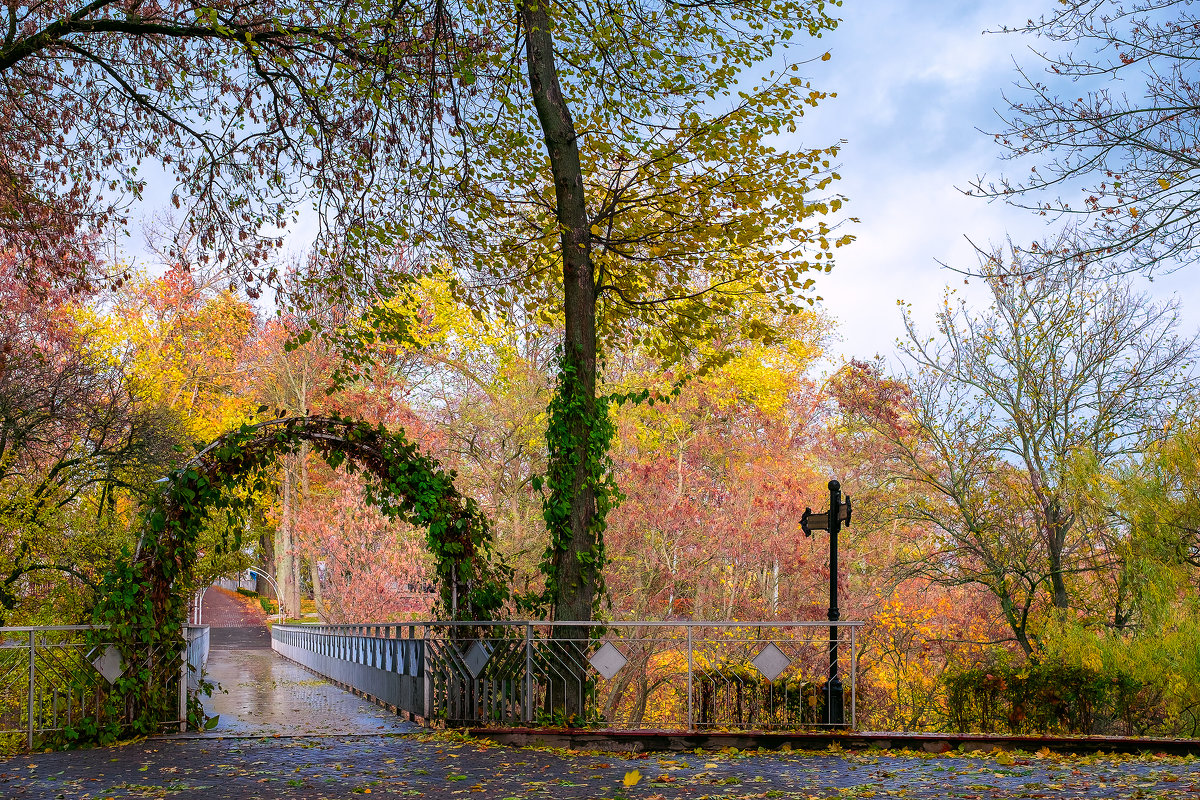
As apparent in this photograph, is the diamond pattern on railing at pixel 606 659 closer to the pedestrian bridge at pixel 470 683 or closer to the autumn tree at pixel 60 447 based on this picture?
the pedestrian bridge at pixel 470 683

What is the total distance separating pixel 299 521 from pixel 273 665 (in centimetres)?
641

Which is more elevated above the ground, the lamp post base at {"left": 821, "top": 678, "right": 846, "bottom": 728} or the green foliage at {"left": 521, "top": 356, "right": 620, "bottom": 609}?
the green foliage at {"left": 521, "top": 356, "right": 620, "bottom": 609}

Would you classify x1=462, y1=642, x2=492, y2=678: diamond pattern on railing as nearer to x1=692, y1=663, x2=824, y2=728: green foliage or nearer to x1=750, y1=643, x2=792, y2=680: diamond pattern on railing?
x1=692, y1=663, x2=824, y2=728: green foliage

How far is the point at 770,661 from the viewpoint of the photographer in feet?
33.9

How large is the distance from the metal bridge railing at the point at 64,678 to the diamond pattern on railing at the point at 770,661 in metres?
6.23

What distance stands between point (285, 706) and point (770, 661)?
7650 mm

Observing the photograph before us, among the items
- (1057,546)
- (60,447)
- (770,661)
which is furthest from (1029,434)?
(60,447)

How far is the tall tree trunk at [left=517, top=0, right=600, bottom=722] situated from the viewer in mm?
11406

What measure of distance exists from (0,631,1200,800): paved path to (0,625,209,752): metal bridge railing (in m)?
0.56

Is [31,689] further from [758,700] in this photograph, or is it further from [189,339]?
[189,339]

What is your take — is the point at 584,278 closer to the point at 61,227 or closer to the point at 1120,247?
the point at 1120,247

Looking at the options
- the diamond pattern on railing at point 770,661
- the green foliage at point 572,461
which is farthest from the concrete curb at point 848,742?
the green foliage at point 572,461

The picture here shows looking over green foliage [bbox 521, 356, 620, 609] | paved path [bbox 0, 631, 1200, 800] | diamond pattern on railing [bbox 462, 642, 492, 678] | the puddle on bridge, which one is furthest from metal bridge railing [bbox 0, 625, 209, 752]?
green foliage [bbox 521, 356, 620, 609]

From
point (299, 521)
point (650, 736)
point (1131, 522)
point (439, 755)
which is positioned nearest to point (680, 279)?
point (650, 736)
